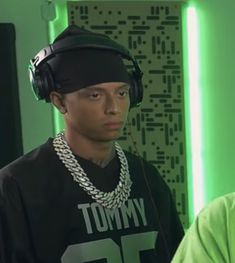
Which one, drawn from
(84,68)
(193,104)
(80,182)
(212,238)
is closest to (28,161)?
(80,182)

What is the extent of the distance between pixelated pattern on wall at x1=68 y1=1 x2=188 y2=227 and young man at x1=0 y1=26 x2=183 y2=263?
120cm

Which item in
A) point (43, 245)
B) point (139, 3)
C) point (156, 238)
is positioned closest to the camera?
point (43, 245)

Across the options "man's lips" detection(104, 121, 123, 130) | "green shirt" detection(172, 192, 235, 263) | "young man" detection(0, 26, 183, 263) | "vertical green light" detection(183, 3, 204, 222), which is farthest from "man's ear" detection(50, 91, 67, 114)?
"vertical green light" detection(183, 3, 204, 222)

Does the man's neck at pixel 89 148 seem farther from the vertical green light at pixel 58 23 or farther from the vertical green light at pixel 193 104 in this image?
the vertical green light at pixel 193 104

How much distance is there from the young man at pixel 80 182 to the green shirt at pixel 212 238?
31cm

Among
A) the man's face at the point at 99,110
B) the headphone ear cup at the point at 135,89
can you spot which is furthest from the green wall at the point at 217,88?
the man's face at the point at 99,110

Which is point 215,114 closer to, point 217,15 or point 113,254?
point 217,15

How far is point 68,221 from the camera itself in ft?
3.55

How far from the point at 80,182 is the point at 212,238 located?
38 cm

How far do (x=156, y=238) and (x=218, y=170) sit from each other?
1409 millimetres

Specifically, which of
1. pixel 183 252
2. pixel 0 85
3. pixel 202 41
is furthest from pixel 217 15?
pixel 183 252

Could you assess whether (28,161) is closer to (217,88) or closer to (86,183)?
(86,183)

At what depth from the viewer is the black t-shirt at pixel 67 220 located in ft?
3.46

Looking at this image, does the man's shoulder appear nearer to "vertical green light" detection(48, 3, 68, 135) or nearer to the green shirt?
the green shirt
